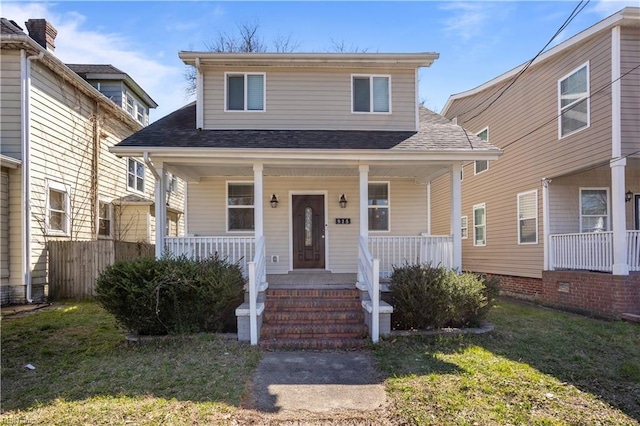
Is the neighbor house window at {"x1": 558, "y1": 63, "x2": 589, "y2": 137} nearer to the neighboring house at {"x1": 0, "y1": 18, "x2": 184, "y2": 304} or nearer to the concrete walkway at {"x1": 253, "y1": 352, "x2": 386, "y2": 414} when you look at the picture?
the concrete walkway at {"x1": 253, "y1": 352, "x2": 386, "y2": 414}

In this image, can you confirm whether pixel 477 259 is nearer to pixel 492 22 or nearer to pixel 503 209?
pixel 503 209

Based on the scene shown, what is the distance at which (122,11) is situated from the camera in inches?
366

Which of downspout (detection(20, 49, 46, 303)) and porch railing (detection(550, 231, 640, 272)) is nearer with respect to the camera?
porch railing (detection(550, 231, 640, 272))

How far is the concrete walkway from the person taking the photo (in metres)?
4.31

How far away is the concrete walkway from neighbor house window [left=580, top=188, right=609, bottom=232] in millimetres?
8330

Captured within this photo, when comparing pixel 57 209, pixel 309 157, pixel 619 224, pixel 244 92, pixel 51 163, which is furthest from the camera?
pixel 57 209

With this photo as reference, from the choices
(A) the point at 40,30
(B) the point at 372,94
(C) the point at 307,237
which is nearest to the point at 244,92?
(B) the point at 372,94

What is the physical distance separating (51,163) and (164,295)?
23.9ft

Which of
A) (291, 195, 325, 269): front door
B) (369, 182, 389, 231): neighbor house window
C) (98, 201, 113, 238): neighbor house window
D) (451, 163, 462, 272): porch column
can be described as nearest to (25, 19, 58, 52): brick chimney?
(98, 201, 113, 238): neighbor house window

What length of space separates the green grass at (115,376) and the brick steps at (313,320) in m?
0.75

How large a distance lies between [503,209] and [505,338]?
720 centimetres

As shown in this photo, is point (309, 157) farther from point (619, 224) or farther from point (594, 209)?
point (594, 209)

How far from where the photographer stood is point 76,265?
10875mm

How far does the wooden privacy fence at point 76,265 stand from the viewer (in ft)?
35.3
